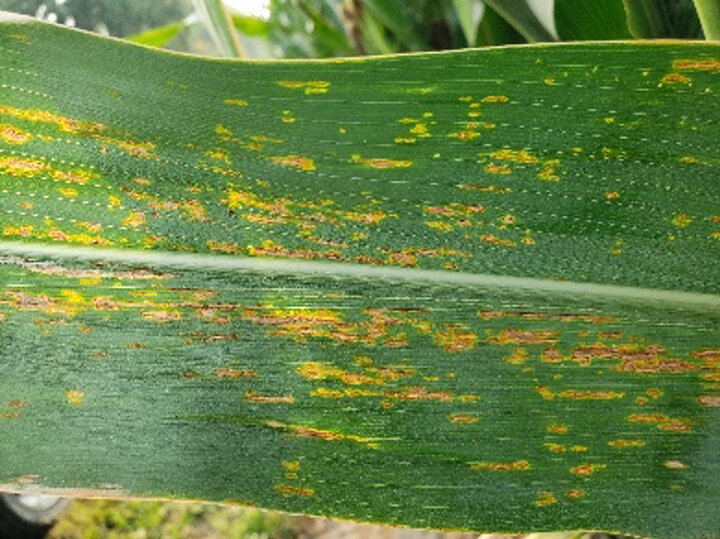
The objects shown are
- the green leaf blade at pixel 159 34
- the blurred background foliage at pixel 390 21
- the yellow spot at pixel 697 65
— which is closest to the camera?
the yellow spot at pixel 697 65

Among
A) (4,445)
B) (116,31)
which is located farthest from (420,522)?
(116,31)

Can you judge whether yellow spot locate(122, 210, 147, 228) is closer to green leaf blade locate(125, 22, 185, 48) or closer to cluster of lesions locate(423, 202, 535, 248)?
cluster of lesions locate(423, 202, 535, 248)

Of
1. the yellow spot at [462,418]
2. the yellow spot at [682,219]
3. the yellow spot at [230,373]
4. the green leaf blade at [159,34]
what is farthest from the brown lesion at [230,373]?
the green leaf blade at [159,34]

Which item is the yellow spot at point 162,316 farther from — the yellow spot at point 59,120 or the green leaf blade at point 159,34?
the green leaf blade at point 159,34

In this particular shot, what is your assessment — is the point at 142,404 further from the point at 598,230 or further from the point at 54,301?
the point at 598,230

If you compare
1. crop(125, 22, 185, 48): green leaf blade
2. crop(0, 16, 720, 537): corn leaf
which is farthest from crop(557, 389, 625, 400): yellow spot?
crop(125, 22, 185, 48): green leaf blade

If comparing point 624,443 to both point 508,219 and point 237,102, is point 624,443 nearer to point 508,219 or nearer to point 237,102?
point 508,219
